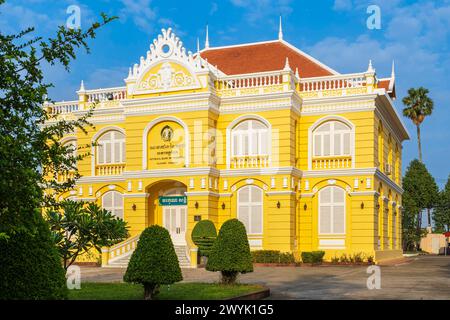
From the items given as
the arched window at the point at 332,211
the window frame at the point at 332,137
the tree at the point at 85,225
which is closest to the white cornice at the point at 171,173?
the window frame at the point at 332,137

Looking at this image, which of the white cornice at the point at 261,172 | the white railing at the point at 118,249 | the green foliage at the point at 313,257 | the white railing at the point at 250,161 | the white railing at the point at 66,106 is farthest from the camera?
the white railing at the point at 66,106

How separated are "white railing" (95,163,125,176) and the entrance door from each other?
3.49m

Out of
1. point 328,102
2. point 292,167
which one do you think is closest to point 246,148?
point 292,167

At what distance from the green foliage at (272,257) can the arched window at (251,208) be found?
5.41 ft

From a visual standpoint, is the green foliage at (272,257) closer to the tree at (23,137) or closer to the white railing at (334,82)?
the white railing at (334,82)

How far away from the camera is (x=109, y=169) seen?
109ft

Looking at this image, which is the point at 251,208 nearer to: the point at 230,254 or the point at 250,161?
the point at 250,161

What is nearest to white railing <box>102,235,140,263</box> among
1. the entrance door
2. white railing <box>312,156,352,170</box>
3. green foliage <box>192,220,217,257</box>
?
the entrance door

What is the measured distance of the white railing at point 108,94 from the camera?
33.5 metres

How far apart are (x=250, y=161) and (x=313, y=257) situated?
5.72m

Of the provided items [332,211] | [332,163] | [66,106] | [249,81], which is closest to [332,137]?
[332,163]

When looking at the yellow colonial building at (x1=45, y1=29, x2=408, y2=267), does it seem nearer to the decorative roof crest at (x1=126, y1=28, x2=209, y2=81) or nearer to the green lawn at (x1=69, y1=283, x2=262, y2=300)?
the decorative roof crest at (x1=126, y1=28, x2=209, y2=81)

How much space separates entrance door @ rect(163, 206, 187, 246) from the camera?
31.0 metres
